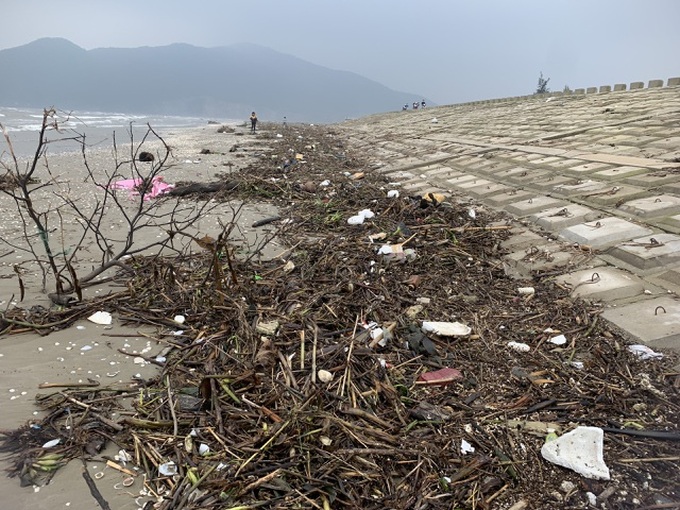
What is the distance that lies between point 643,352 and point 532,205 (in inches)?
120

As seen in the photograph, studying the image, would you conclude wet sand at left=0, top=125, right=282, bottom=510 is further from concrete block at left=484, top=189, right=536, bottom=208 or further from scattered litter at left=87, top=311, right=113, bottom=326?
concrete block at left=484, top=189, right=536, bottom=208

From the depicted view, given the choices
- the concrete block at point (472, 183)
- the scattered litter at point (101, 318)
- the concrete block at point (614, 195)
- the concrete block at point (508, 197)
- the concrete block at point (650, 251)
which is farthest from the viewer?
the concrete block at point (472, 183)

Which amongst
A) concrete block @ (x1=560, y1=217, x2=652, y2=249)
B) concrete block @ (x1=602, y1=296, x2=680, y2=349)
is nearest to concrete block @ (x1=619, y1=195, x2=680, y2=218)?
concrete block @ (x1=560, y1=217, x2=652, y2=249)

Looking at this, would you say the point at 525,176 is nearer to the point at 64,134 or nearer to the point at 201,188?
the point at 201,188

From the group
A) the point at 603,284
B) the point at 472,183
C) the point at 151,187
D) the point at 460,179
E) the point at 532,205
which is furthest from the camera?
the point at 460,179

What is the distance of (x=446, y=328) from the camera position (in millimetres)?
2750

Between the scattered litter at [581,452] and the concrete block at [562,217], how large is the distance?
115 inches

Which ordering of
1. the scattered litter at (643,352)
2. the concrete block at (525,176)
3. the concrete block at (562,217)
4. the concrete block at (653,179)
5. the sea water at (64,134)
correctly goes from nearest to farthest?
the scattered litter at (643,352) < the sea water at (64,134) < the concrete block at (562,217) < the concrete block at (653,179) < the concrete block at (525,176)

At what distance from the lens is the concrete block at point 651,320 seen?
2459 mm

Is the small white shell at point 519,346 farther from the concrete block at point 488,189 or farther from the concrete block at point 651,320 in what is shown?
the concrete block at point 488,189

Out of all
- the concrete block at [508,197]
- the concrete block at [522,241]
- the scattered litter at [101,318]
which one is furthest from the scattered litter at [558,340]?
the concrete block at [508,197]

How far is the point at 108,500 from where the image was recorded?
163 cm

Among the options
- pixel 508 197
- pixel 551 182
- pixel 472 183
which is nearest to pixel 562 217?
pixel 508 197

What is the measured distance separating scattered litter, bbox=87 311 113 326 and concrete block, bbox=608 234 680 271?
395 centimetres
